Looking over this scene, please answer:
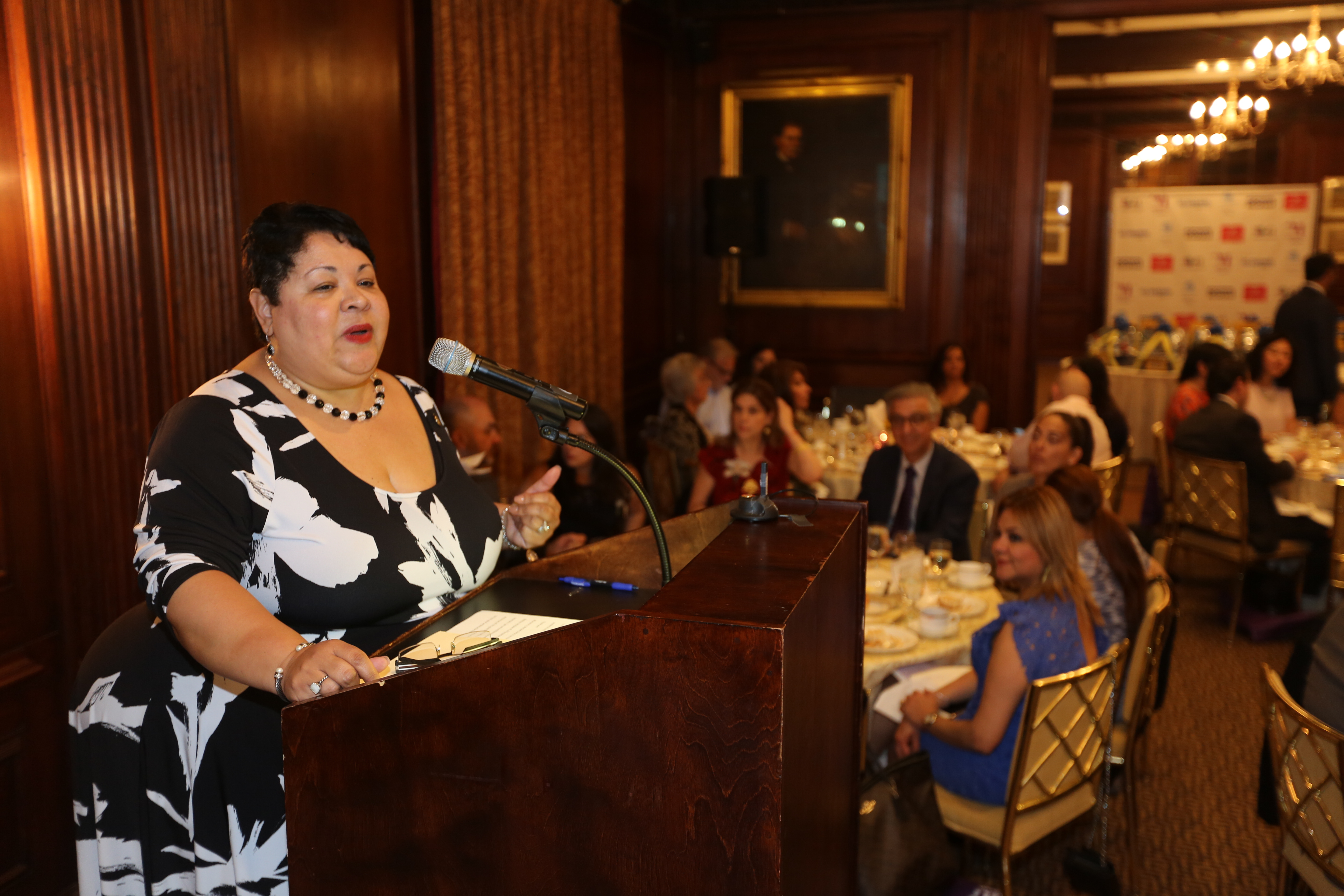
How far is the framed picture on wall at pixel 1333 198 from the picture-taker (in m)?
13.5

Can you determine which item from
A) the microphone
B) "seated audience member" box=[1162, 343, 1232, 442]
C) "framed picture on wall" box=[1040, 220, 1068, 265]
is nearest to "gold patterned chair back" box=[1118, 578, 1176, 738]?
the microphone

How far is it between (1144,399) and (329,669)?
9664 millimetres

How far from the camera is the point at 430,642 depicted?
48.3 inches

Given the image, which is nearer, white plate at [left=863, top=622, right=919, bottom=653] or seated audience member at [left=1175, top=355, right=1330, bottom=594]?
white plate at [left=863, top=622, right=919, bottom=653]

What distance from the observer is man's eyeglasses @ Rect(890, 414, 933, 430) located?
4340 millimetres

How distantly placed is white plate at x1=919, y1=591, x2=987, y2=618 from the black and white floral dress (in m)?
1.97

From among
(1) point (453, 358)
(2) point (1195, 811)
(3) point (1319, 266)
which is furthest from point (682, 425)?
(3) point (1319, 266)

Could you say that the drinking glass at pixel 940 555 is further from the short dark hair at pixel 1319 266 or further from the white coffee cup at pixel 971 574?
the short dark hair at pixel 1319 266

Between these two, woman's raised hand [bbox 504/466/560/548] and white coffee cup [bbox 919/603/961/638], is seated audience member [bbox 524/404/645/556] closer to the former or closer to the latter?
white coffee cup [bbox 919/603/961/638]

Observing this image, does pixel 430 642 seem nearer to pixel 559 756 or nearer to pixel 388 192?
pixel 559 756

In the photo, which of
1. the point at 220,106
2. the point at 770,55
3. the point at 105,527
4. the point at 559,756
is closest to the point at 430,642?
the point at 559,756

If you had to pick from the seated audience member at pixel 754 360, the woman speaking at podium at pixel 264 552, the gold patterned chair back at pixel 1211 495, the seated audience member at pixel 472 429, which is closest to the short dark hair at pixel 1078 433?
the gold patterned chair back at pixel 1211 495

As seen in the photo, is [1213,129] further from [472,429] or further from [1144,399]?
[472,429]

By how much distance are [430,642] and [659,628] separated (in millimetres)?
389
